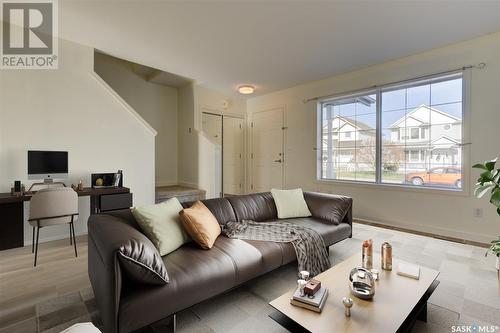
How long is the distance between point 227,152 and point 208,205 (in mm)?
3766

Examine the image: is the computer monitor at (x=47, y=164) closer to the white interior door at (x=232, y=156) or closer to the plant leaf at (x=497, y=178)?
the white interior door at (x=232, y=156)

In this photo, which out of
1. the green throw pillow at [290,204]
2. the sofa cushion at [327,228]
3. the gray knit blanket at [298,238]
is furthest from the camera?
the green throw pillow at [290,204]

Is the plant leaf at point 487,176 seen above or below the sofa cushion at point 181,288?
above

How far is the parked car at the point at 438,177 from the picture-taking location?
10.8ft

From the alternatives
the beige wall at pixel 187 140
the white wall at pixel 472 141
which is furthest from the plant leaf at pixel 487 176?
the beige wall at pixel 187 140

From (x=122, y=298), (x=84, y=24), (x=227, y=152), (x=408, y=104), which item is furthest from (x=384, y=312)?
(x=227, y=152)

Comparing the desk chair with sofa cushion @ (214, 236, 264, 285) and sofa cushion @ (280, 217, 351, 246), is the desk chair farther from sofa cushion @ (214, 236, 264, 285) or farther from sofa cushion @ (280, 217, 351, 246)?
sofa cushion @ (280, 217, 351, 246)

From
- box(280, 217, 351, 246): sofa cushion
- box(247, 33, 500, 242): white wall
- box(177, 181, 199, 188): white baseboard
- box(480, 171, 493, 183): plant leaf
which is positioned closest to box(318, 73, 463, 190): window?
box(247, 33, 500, 242): white wall

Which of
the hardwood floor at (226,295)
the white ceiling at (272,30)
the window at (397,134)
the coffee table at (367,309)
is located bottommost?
the hardwood floor at (226,295)

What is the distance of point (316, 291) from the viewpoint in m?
1.35

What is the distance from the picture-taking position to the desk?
265 centimetres

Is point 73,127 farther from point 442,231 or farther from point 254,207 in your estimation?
point 442,231

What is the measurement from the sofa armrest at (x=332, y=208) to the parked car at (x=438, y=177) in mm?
1627

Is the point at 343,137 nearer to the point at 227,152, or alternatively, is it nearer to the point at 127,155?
the point at 227,152
